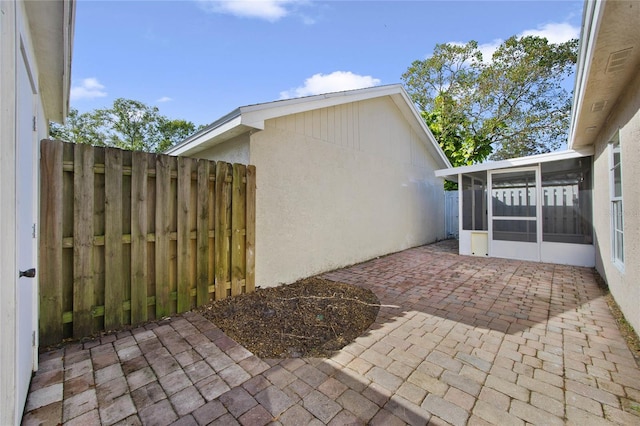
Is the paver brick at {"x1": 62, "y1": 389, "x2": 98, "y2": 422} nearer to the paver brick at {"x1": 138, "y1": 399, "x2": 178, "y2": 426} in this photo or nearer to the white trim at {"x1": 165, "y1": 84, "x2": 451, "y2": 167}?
the paver brick at {"x1": 138, "y1": 399, "x2": 178, "y2": 426}

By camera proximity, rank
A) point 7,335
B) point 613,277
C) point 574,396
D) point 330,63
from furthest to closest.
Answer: point 330,63 < point 613,277 < point 574,396 < point 7,335

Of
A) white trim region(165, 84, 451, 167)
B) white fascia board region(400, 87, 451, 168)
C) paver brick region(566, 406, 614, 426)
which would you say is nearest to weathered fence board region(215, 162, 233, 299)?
white trim region(165, 84, 451, 167)

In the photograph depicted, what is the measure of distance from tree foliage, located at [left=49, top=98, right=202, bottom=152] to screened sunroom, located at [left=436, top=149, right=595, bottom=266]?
Answer: 69.9ft

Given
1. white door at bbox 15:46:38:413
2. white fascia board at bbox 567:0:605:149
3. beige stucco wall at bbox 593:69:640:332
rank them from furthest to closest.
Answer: beige stucco wall at bbox 593:69:640:332, white fascia board at bbox 567:0:605:149, white door at bbox 15:46:38:413

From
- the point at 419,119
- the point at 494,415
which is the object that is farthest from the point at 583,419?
the point at 419,119

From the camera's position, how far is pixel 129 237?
3139 millimetres

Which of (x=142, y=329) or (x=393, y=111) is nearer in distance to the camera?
(x=142, y=329)

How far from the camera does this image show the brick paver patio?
72.3 inches

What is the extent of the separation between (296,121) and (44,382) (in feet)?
15.3

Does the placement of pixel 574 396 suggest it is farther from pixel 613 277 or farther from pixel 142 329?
pixel 142 329

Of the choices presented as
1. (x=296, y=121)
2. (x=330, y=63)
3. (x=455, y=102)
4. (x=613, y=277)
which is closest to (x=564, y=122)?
(x=455, y=102)

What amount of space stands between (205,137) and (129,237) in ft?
7.82

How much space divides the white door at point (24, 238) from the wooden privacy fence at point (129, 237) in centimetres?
35

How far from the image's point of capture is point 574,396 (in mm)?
2029
